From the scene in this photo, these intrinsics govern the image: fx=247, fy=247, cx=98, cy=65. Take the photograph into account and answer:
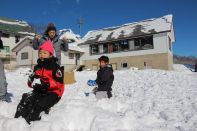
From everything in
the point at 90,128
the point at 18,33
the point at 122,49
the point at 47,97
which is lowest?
the point at 90,128

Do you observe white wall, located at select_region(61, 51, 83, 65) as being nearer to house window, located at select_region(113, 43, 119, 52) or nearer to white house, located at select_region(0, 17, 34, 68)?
house window, located at select_region(113, 43, 119, 52)

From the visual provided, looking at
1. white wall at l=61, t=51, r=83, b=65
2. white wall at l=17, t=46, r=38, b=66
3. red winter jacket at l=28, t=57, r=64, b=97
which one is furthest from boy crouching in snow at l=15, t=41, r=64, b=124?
white wall at l=17, t=46, r=38, b=66

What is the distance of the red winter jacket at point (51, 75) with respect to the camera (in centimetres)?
Answer: 457

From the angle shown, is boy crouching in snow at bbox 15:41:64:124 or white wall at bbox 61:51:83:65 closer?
boy crouching in snow at bbox 15:41:64:124

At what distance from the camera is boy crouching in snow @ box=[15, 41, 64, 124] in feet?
13.7

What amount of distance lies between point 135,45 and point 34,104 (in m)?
28.8

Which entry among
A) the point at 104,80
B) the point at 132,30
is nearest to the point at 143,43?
the point at 132,30

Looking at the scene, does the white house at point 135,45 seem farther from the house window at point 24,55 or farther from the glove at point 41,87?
the glove at point 41,87

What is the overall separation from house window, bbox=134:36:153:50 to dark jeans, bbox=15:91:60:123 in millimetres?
27503

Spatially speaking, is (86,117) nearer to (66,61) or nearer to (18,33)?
(66,61)

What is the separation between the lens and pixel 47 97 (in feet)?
14.4

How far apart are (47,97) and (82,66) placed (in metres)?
32.1

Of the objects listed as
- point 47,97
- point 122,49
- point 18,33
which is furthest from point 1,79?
point 18,33

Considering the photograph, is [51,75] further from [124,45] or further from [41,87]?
[124,45]
